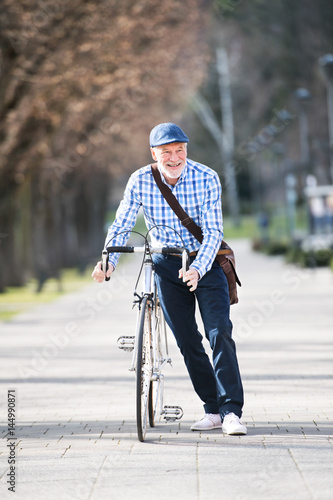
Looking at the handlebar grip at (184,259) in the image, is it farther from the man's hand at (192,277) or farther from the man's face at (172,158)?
the man's face at (172,158)

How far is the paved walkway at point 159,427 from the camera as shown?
215 inches

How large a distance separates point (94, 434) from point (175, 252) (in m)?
1.32

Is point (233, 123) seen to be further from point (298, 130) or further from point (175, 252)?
point (175, 252)

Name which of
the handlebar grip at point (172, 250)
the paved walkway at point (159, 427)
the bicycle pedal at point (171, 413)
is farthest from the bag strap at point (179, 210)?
the paved walkway at point (159, 427)

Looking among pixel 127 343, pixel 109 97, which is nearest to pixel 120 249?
pixel 127 343

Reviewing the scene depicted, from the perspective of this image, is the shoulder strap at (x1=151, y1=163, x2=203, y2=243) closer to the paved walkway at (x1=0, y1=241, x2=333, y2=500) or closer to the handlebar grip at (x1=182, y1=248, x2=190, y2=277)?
the handlebar grip at (x1=182, y1=248, x2=190, y2=277)

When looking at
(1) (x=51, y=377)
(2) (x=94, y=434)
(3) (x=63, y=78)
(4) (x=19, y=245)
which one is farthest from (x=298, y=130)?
(2) (x=94, y=434)

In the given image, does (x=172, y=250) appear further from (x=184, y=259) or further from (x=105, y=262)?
(x=105, y=262)

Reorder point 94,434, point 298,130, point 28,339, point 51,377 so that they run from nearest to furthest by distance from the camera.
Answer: point 94,434 → point 51,377 → point 28,339 → point 298,130

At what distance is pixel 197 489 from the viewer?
17.5ft

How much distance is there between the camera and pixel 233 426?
6.88 metres

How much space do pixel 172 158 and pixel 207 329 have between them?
40.9 inches

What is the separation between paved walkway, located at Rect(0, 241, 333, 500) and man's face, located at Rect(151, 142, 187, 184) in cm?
158

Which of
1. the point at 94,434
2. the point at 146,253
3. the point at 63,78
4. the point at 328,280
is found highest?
the point at 63,78
